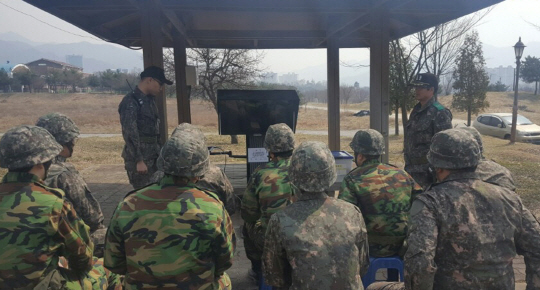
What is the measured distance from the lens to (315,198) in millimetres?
1973

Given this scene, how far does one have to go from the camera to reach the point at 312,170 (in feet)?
6.34

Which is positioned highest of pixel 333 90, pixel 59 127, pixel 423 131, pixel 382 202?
pixel 333 90

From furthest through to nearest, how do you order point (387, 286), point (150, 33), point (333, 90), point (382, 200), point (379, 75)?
point (333, 90) < point (379, 75) < point (150, 33) < point (382, 200) < point (387, 286)

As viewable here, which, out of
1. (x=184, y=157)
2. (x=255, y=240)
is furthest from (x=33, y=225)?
(x=255, y=240)

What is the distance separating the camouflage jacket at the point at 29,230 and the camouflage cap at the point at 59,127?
2.55 feet

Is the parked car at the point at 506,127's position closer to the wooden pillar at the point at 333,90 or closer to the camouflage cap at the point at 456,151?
the wooden pillar at the point at 333,90

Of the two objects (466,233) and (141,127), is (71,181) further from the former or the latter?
(466,233)

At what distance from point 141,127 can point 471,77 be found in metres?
18.0

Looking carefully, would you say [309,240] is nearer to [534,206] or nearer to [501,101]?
[534,206]

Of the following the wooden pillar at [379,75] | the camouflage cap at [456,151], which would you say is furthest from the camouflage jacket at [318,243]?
the wooden pillar at [379,75]

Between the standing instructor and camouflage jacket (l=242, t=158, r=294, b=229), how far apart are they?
167 centimetres

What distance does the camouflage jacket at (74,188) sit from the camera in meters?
2.48

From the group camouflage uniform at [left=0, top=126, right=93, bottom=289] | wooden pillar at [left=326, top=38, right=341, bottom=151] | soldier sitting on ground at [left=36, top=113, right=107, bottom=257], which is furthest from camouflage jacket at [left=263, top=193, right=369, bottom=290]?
wooden pillar at [left=326, top=38, right=341, bottom=151]

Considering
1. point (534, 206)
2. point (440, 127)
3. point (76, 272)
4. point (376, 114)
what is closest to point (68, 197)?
point (76, 272)
